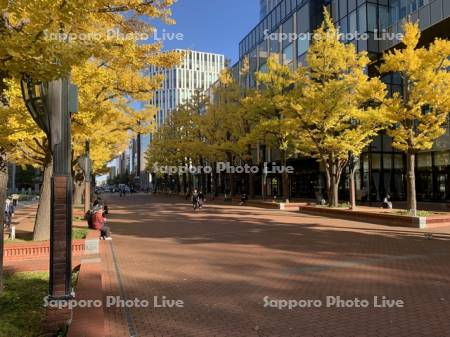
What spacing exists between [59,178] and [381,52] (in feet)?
101

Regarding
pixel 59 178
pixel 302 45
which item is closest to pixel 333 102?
pixel 59 178

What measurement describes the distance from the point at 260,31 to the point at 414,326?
48.7 metres

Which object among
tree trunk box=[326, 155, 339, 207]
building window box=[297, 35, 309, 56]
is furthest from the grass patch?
building window box=[297, 35, 309, 56]

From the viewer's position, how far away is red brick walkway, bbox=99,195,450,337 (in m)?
5.74

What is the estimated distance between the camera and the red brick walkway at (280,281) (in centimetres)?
574

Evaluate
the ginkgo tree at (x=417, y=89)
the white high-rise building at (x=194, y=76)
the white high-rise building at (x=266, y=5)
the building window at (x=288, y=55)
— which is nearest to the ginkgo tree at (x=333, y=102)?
the ginkgo tree at (x=417, y=89)

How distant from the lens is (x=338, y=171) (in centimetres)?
2608

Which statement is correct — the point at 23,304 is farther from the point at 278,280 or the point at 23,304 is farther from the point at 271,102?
the point at 271,102

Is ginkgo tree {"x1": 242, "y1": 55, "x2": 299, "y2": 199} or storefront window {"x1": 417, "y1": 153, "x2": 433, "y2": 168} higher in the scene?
ginkgo tree {"x1": 242, "y1": 55, "x2": 299, "y2": 199}

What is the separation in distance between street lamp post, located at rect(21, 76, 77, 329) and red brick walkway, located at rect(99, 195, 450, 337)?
873 millimetres

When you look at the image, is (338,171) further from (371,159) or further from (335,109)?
(371,159)

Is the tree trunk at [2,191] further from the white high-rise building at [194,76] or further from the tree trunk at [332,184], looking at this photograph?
the white high-rise building at [194,76]

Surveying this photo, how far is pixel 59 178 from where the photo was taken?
5.68 meters

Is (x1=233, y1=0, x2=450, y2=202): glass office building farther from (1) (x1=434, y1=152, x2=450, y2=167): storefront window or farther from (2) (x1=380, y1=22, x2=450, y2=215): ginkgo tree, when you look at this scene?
(2) (x1=380, y1=22, x2=450, y2=215): ginkgo tree
